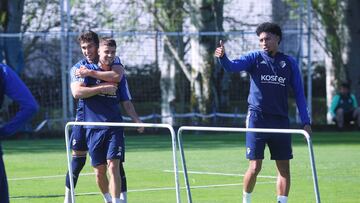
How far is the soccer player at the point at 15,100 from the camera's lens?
8.25m

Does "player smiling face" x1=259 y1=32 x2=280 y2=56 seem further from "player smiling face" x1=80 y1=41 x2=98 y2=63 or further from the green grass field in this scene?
the green grass field

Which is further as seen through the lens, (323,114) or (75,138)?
(323,114)

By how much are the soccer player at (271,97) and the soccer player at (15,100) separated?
4.21 m

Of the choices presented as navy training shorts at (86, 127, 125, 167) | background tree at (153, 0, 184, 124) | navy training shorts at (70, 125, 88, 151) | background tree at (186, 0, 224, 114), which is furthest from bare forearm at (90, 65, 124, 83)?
background tree at (153, 0, 184, 124)

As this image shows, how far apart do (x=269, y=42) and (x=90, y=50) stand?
78.5 inches

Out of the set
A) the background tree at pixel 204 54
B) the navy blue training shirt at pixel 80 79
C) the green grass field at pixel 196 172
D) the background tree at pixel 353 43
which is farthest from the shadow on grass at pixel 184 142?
the navy blue training shirt at pixel 80 79

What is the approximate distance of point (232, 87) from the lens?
33469 mm

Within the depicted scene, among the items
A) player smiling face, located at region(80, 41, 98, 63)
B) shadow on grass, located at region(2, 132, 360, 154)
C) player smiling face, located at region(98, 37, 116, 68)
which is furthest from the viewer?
shadow on grass, located at region(2, 132, 360, 154)

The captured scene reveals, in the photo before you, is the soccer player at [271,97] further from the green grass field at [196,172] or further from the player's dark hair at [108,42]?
the green grass field at [196,172]

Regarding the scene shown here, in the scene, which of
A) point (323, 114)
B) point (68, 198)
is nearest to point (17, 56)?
point (323, 114)

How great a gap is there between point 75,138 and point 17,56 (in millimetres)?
18843

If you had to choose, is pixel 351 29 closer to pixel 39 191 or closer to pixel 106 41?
pixel 39 191

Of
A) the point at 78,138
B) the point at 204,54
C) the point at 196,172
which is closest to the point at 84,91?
the point at 78,138

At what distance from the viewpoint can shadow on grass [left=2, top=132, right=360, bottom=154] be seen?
24656mm
